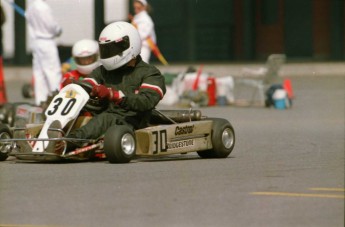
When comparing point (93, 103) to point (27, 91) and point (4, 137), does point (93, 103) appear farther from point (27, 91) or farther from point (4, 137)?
point (27, 91)

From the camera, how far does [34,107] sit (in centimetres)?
1656

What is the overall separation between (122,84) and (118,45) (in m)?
0.37

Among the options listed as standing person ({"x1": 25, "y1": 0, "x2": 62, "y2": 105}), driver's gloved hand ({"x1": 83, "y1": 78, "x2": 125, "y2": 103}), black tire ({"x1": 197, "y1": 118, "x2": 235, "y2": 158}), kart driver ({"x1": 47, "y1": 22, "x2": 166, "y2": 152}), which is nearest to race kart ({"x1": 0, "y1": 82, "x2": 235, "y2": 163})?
black tire ({"x1": 197, "y1": 118, "x2": 235, "y2": 158})

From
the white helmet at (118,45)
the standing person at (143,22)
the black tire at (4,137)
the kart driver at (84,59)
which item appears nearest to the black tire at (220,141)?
the white helmet at (118,45)

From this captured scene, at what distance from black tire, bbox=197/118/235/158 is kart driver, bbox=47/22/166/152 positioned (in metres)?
0.65

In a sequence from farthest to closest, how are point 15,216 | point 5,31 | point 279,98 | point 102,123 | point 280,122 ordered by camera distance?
Result: point 5,31, point 279,98, point 280,122, point 102,123, point 15,216

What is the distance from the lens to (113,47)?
12.4 m

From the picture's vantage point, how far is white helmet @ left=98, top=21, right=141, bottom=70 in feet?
40.2

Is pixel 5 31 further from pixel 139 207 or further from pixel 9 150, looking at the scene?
pixel 139 207

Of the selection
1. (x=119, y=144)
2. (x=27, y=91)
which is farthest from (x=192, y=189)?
(x=27, y=91)

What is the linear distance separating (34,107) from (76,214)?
813 cm

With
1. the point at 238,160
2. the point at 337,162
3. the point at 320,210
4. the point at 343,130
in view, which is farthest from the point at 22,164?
the point at 343,130

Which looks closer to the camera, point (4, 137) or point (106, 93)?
point (106, 93)

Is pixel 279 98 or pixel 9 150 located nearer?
pixel 9 150
